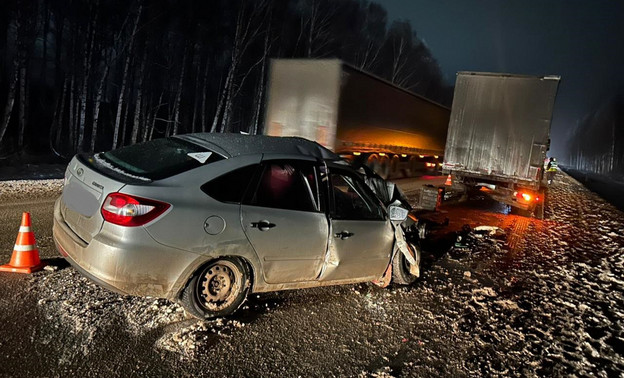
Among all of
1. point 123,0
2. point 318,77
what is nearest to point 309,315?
point 318,77

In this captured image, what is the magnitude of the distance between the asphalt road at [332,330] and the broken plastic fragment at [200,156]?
1342 mm

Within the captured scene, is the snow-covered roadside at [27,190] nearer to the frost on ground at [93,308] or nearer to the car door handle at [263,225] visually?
the frost on ground at [93,308]

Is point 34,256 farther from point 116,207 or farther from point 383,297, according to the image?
point 383,297

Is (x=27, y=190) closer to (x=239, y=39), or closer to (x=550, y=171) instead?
(x=239, y=39)

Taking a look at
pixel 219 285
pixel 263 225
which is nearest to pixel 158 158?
pixel 263 225

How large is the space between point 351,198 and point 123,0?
2343cm

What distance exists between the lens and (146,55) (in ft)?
74.2

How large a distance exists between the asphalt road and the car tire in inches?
4.9

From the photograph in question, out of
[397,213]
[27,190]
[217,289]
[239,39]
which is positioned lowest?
[27,190]

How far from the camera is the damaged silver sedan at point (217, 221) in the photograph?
10.0ft

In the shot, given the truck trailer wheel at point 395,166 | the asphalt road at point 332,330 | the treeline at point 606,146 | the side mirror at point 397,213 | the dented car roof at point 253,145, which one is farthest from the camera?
the treeline at point 606,146

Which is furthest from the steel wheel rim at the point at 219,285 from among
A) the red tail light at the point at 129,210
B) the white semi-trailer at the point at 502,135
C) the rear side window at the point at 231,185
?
the white semi-trailer at the point at 502,135

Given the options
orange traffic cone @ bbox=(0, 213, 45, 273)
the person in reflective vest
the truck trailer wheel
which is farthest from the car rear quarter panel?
the person in reflective vest

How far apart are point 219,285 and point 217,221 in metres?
0.60
